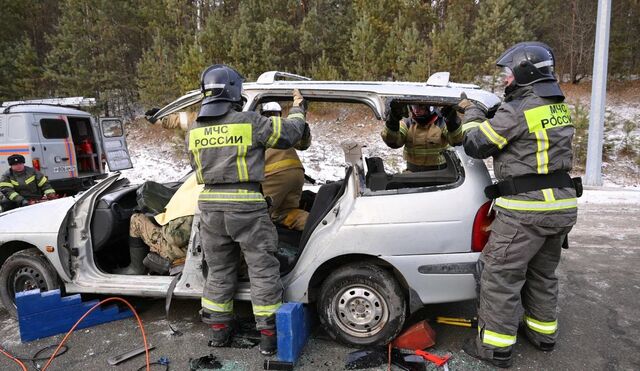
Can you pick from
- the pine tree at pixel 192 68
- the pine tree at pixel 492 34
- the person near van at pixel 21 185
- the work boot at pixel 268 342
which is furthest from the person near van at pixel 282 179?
the pine tree at pixel 492 34

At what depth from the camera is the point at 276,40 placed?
14023mm

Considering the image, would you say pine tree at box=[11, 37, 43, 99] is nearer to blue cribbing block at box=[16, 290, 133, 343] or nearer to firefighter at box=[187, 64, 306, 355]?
blue cribbing block at box=[16, 290, 133, 343]

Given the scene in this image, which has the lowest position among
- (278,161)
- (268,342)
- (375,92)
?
(268,342)

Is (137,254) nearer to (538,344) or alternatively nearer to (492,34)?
(538,344)

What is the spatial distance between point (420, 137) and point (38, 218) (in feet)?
11.8

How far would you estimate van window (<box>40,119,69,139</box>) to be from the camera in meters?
9.41

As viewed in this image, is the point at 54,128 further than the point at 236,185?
Yes

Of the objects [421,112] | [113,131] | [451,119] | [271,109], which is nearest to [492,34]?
[421,112]

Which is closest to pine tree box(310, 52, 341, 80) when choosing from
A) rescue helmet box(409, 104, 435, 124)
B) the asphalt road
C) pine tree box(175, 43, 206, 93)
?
pine tree box(175, 43, 206, 93)

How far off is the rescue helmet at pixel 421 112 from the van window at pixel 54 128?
28.6 feet

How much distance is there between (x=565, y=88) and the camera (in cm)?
1762

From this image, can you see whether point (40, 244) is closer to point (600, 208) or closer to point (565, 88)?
point (600, 208)

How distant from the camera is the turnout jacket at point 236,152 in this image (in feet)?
9.55

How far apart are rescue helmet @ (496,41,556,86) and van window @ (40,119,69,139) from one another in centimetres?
985
